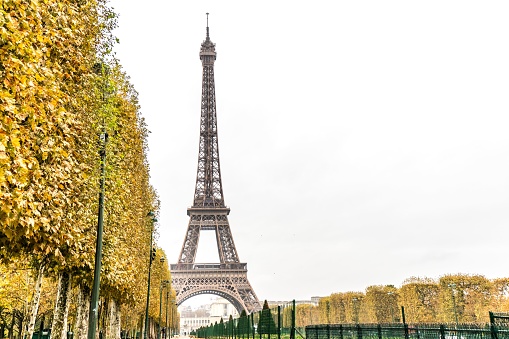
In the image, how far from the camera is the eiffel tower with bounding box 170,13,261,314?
80.9m

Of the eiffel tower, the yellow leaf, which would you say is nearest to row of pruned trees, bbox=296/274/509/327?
the eiffel tower

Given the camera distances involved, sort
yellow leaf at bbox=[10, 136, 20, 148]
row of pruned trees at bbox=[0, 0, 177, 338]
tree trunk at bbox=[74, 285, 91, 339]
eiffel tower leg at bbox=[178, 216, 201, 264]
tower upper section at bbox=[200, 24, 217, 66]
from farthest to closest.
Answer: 1. tower upper section at bbox=[200, 24, 217, 66]
2. eiffel tower leg at bbox=[178, 216, 201, 264]
3. tree trunk at bbox=[74, 285, 91, 339]
4. row of pruned trees at bbox=[0, 0, 177, 338]
5. yellow leaf at bbox=[10, 136, 20, 148]

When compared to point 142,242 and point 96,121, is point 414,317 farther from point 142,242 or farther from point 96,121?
point 96,121

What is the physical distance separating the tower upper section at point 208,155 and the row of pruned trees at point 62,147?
64729mm

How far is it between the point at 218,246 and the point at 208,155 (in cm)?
1880

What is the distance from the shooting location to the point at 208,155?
89938 mm

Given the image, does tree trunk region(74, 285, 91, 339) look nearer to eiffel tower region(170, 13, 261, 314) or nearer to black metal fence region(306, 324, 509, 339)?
black metal fence region(306, 324, 509, 339)

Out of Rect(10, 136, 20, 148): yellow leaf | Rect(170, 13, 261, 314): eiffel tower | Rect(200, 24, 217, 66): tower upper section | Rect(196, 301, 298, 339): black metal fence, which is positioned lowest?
Rect(196, 301, 298, 339): black metal fence

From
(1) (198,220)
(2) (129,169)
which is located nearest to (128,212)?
(2) (129,169)

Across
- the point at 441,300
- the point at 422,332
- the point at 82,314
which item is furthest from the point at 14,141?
the point at 441,300

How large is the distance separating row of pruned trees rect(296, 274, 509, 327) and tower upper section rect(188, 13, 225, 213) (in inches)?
1353

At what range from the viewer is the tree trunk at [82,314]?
55.4 ft

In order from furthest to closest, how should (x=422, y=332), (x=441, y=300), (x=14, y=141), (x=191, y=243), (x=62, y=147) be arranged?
(x=191, y=243)
(x=441, y=300)
(x=422, y=332)
(x=62, y=147)
(x=14, y=141)

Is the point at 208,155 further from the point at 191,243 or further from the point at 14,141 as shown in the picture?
the point at 14,141
